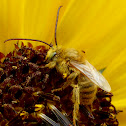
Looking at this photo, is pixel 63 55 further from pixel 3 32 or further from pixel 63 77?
pixel 3 32

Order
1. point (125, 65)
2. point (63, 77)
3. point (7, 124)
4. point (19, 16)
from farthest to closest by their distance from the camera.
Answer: point (125, 65) → point (19, 16) → point (63, 77) → point (7, 124)

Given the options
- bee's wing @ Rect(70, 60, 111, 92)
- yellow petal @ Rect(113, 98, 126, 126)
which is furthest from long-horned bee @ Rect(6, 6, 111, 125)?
yellow petal @ Rect(113, 98, 126, 126)

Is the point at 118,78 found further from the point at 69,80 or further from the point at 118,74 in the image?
the point at 69,80

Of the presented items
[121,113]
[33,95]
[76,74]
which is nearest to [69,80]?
[76,74]

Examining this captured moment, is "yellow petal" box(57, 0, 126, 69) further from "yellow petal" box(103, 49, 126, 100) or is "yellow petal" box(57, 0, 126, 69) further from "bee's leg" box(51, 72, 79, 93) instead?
"bee's leg" box(51, 72, 79, 93)

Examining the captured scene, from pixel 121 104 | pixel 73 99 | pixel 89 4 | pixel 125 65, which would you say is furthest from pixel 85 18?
pixel 73 99

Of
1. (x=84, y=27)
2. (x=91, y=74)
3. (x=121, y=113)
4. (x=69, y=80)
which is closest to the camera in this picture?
(x=91, y=74)

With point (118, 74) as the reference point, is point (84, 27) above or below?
above
